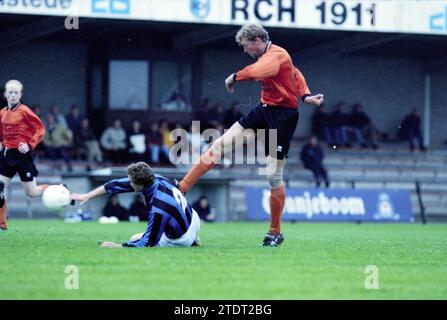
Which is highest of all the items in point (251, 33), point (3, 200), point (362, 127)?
point (251, 33)

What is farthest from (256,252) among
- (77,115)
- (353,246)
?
(77,115)

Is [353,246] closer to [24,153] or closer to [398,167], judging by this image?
[24,153]

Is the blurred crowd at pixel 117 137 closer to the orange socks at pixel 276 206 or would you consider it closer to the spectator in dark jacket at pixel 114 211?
the spectator in dark jacket at pixel 114 211

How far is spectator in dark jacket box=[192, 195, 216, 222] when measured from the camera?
2461cm

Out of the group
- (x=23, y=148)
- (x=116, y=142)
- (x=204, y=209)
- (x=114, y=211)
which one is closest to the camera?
(x=23, y=148)

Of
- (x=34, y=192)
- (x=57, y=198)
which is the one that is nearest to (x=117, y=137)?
(x=34, y=192)

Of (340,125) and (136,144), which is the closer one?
(136,144)

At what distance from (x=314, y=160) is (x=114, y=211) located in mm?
6572

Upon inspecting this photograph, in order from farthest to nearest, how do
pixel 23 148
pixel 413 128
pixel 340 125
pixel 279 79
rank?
1. pixel 413 128
2. pixel 340 125
3. pixel 23 148
4. pixel 279 79

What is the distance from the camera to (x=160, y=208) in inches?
412

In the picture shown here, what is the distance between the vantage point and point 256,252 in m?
11.0

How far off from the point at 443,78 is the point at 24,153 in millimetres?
22147

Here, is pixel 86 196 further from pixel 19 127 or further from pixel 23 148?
pixel 19 127

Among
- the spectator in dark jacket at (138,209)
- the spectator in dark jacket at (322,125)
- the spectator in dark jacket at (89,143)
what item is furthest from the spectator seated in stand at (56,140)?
the spectator in dark jacket at (322,125)
